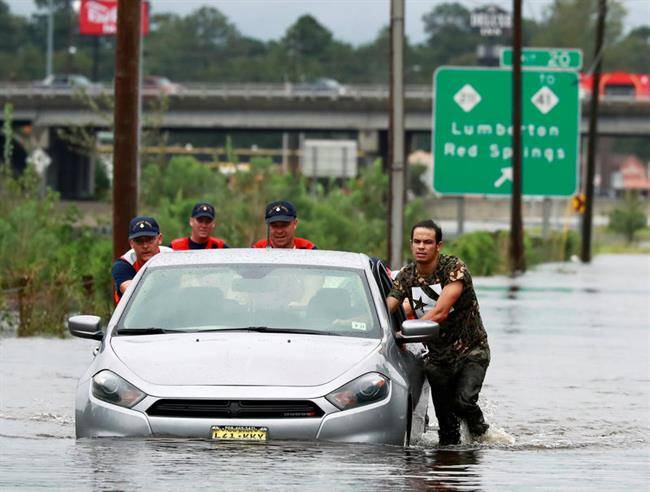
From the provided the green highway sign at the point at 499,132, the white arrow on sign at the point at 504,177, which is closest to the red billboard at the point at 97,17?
the green highway sign at the point at 499,132

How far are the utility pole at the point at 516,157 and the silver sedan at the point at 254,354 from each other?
32696mm

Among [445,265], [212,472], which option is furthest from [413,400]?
[212,472]

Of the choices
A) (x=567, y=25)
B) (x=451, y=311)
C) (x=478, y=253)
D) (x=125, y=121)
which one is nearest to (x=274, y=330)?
(x=451, y=311)

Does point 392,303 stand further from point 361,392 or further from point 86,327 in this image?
point 86,327

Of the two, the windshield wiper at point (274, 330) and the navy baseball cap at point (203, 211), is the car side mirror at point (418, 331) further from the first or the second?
the navy baseball cap at point (203, 211)

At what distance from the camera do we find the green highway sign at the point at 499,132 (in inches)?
1663

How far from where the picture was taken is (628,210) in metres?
106

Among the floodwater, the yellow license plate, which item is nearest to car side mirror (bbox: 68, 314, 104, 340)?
the floodwater

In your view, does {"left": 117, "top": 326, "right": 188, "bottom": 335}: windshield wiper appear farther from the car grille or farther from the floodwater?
the car grille

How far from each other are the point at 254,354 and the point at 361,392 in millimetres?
635

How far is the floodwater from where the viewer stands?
9.16 metres

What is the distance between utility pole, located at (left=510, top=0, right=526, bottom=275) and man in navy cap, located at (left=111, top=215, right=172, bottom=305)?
3097cm

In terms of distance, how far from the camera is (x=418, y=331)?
36.6 feet

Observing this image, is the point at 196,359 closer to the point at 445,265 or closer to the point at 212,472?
the point at 212,472
